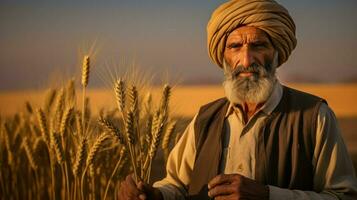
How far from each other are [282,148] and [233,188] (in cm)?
32

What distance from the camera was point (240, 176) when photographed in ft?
6.07

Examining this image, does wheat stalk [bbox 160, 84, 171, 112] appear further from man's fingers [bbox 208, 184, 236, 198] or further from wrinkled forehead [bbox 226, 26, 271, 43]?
man's fingers [bbox 208, 184, 236, 198]

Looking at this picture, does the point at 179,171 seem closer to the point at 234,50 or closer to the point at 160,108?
the point at 160,108

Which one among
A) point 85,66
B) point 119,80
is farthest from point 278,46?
point 85,66

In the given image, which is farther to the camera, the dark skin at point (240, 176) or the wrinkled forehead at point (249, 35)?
the wrinkled forehead at point (249, 35)

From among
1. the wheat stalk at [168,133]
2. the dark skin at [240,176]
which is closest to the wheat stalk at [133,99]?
the dark skin at [240,176]

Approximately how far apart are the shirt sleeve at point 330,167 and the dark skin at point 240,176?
0.14 metres

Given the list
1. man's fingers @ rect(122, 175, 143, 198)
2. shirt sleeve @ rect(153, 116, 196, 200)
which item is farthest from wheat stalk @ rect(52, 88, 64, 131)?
man's fingers @ rect(122, 175, 143, 198)

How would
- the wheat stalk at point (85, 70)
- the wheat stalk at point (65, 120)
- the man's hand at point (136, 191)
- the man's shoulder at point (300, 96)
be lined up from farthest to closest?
the wheat stalk at point (65, 120), the wheat stalk at point (85, 70), the man's shoulder at point (300, 96), the man's hand at point (136, 191)

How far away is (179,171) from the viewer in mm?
2293

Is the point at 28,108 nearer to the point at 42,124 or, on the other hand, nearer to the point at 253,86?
the point at 42,124

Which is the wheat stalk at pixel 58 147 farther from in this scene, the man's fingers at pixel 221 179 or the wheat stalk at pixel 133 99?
the man's fingers at pixel 221 179

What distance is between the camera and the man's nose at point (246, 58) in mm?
2102

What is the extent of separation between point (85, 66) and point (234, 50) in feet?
2.22
